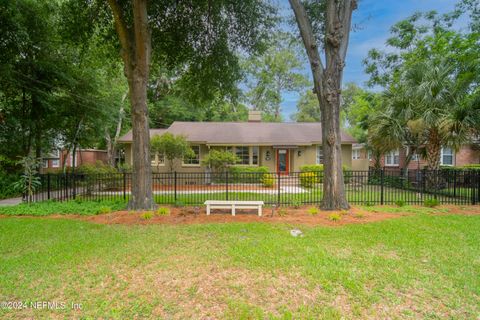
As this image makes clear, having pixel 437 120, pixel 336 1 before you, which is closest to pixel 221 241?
pixel 336 1

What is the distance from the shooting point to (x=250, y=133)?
70.1ft

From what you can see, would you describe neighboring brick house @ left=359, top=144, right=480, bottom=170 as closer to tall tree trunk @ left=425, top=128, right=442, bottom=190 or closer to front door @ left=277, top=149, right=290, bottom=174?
tall tree trunk @ left=425, top=128, right=442, bottom=190

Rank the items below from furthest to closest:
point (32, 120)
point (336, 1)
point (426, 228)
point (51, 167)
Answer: point (51, 167)
point (32, 120)
point (336, 1)
point (426, 228)

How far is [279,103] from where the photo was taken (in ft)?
123

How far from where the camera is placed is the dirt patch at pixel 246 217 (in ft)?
23.2

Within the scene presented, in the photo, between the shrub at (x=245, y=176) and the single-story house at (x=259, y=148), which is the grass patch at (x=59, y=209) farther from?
the single-story house at (x=259, y=148)

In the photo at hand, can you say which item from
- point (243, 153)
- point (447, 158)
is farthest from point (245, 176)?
point (447, 158)

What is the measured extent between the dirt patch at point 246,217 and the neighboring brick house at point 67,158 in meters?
13.9

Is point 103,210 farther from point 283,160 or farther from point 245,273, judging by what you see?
point 283,160

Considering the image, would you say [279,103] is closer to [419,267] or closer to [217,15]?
[217,15]

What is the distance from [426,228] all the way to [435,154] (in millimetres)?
8327

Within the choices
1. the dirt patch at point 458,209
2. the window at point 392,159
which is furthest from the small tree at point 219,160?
the window at point 392,159

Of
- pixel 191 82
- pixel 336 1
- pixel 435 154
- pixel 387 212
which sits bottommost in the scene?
pixel 387 212

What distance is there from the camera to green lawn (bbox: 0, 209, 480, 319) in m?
3.05
